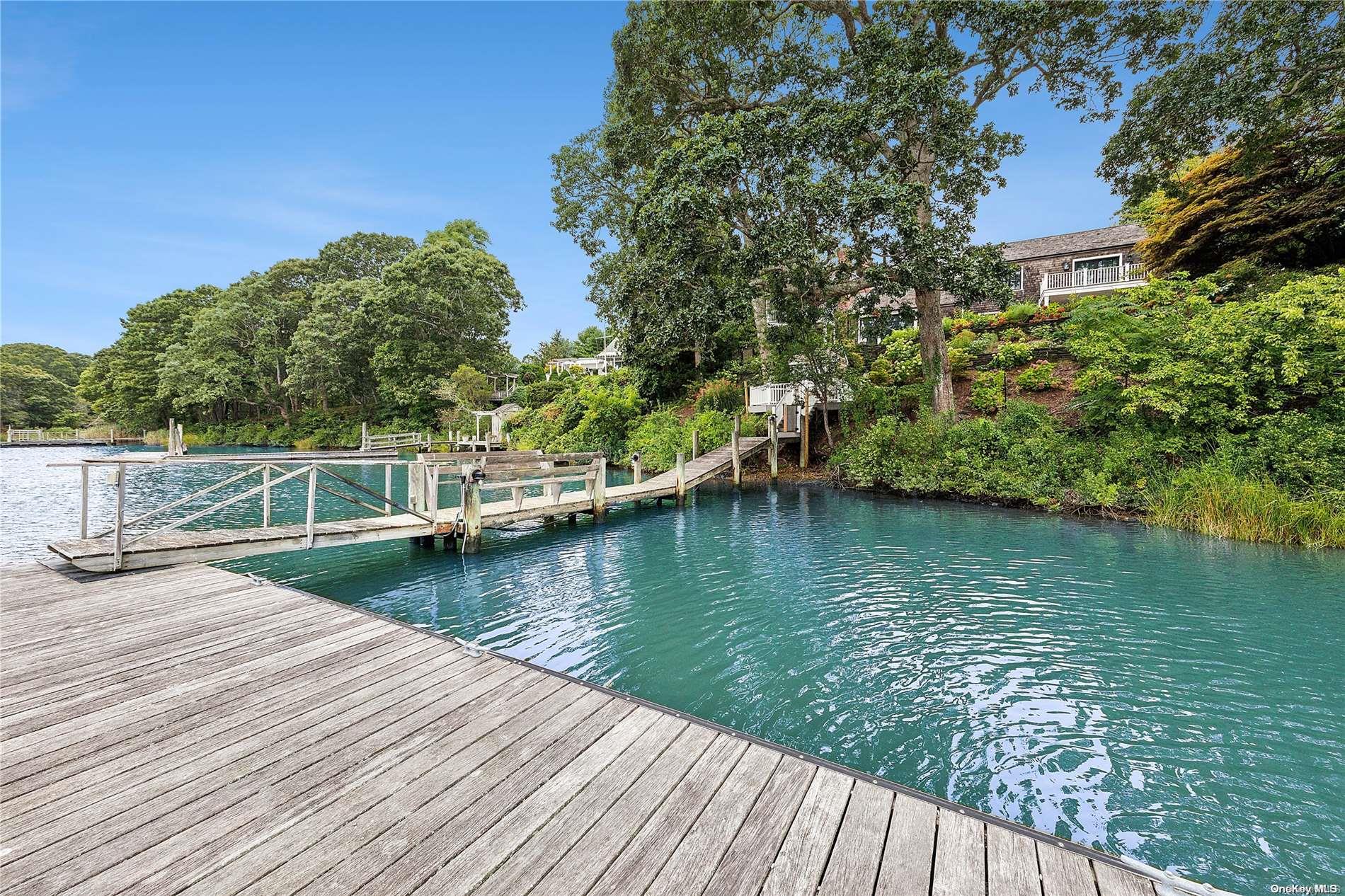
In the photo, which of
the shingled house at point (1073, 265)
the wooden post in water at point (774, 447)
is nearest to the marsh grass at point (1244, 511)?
the wooden post in water at point (774, 447)

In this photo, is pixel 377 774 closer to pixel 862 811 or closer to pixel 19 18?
pixel 862 811

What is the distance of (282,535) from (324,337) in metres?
35.2

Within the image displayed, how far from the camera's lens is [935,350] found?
1448 cm

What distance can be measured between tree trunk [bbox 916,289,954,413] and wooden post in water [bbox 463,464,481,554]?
1240cm

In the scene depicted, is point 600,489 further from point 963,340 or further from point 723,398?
point 963,340

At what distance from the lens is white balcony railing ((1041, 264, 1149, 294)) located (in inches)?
801

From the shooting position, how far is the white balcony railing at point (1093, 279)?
20344mm

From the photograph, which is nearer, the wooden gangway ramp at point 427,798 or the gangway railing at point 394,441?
the wooden gangway ramp at point 427,798

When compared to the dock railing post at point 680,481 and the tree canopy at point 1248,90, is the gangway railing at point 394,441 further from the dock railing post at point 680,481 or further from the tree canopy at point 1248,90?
the tree canopy at point 1248,90

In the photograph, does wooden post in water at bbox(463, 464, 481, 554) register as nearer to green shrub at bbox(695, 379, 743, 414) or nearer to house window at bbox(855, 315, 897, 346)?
house window at bbox(855, 315, 897, 346)

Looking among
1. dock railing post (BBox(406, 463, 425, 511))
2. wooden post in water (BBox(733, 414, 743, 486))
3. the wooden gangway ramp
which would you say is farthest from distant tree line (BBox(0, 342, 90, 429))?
the wooden gangway ramp

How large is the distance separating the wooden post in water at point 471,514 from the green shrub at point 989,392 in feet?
46.5

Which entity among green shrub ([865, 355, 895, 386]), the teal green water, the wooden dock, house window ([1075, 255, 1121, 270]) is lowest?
the teal green water

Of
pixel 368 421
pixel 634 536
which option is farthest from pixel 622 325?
pixel 368 421
